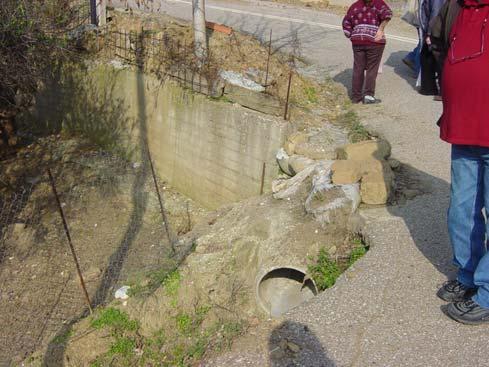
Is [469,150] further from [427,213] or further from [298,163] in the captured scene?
[298,163]

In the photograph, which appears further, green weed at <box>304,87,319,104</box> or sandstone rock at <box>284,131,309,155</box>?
green weed at <box>304,87,319,104</box>

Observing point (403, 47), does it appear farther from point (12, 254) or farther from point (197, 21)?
point (12, 254)

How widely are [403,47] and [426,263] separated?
25.0 feet

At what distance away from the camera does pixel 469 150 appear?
295 cm

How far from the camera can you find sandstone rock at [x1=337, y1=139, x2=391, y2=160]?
5.65 m

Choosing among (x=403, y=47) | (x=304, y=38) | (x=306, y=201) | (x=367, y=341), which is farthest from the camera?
(x=304, y=38)

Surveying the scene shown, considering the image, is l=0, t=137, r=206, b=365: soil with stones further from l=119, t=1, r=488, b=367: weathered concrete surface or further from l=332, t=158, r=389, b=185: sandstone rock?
l=119, t=1, r=488, b=367: weathered concrete surface

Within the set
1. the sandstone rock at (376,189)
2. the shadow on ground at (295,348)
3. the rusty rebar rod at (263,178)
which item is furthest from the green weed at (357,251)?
the rusty rebar rod at (263,178)

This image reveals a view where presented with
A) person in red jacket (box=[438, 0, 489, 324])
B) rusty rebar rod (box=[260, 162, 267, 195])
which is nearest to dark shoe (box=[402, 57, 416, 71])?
rusty rebar rod (box=[260, 162, 267, 195])

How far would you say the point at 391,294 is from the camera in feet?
12.0

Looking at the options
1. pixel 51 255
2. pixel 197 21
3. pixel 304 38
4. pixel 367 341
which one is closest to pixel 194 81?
pixel 197 21

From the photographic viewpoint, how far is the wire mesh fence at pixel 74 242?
6.02 metres

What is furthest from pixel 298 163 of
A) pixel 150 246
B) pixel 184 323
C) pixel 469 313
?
pixel 469 313

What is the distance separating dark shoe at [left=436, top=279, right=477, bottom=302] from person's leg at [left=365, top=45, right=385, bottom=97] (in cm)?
460
